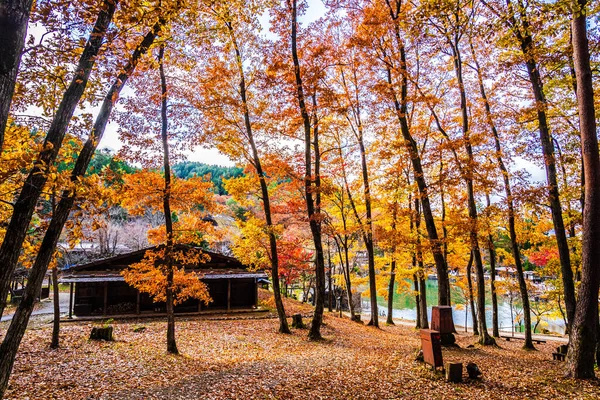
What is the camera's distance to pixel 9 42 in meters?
2.78

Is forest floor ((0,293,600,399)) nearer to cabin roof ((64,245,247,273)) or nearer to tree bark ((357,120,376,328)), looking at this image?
tree bark ((357,120,376,328))

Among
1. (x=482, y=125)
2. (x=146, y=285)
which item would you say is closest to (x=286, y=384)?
(x=146, y=285)

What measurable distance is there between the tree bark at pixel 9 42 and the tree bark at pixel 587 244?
9.43 m

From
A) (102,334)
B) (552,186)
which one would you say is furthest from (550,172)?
(102,334)

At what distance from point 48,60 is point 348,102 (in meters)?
14.8

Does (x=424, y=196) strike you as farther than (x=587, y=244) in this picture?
Yes

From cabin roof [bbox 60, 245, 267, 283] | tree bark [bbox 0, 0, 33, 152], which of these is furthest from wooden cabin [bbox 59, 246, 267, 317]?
tree bark [bbox 0, 0, 33, 152]

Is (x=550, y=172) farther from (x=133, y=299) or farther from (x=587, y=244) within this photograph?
(x=133, y=299)

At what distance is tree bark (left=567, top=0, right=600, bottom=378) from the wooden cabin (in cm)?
1799

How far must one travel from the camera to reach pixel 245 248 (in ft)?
58.0

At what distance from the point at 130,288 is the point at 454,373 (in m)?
20.3

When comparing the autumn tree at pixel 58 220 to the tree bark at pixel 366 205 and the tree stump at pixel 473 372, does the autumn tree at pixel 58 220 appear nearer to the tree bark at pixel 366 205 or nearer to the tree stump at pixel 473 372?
the tree stump at pixel 473 372

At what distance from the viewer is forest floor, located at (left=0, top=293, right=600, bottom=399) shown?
648cm

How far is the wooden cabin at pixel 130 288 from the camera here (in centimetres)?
1975
